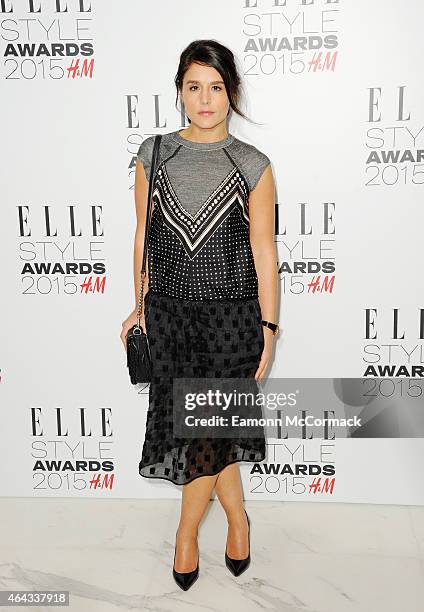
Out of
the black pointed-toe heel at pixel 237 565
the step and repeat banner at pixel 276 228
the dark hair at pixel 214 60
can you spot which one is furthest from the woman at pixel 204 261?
the step and repeat banner at pixel 276 228

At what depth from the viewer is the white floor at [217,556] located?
2.62 meters

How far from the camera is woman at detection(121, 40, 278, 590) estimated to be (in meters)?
2.48

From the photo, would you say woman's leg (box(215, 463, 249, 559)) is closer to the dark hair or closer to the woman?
the woman

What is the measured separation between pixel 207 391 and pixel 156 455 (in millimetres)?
316

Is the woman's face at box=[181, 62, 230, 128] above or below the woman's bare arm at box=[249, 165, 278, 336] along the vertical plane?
above

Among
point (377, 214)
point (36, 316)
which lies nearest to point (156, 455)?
point (36, 316)

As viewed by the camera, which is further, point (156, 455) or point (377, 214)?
point (377, 214)

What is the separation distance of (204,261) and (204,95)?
565 millimetres

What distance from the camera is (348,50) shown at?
2.89m

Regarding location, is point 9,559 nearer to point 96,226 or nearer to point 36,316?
point 36,316

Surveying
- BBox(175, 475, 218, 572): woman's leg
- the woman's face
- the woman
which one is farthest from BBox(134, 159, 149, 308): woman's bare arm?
BBox(175, 475, 218, 572): woman's leg

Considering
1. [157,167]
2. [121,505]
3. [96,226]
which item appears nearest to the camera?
[157,167]

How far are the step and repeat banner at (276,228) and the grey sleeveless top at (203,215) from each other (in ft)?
1.69

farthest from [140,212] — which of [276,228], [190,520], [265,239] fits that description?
[190,520]
